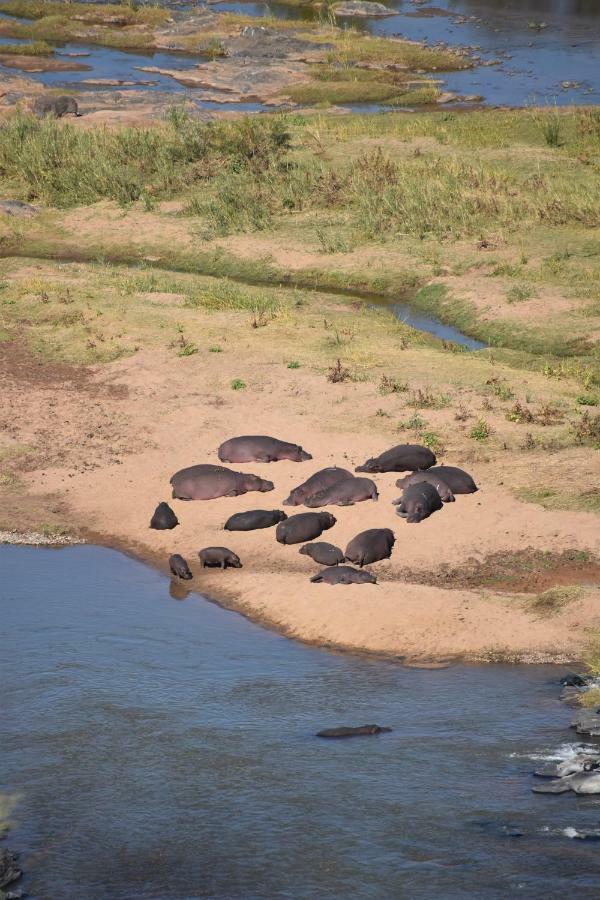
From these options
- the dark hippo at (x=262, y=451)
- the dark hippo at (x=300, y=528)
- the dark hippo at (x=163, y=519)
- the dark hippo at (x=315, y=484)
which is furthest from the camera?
the dark hippo at (x=262, y=451)

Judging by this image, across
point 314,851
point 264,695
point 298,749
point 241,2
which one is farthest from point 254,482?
point 241,2

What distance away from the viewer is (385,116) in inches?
1609

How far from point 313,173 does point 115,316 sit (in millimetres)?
9583

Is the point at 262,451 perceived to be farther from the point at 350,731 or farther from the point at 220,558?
the point at 350,731

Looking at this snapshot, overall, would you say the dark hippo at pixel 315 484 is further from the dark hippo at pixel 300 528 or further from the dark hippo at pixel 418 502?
the dark hippo at pixel 418 502

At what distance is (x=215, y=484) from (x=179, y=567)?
201cm

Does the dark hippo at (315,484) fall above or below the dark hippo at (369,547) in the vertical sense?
above

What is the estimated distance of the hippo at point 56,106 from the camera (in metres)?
41.7

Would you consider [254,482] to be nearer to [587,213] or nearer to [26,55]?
[587,213]

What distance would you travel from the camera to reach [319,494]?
630 inches

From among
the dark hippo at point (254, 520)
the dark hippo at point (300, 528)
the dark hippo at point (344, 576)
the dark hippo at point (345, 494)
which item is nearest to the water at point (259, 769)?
the dark hippo at point (344, 576)

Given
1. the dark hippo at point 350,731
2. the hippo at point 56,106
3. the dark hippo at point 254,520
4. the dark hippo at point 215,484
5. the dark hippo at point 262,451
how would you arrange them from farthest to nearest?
the hippo at point 56,106 → the dark hippo at point 262,451 → the dark hippo at point 215,484 → the dark hippo at point 254,520 → the dark hippo at point 350,731

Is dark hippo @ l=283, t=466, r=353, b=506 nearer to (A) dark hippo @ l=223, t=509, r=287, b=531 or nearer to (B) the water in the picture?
(A) dark hippo @ l=223, t=509, r=287, b=531

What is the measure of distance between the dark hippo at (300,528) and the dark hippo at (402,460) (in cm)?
156
